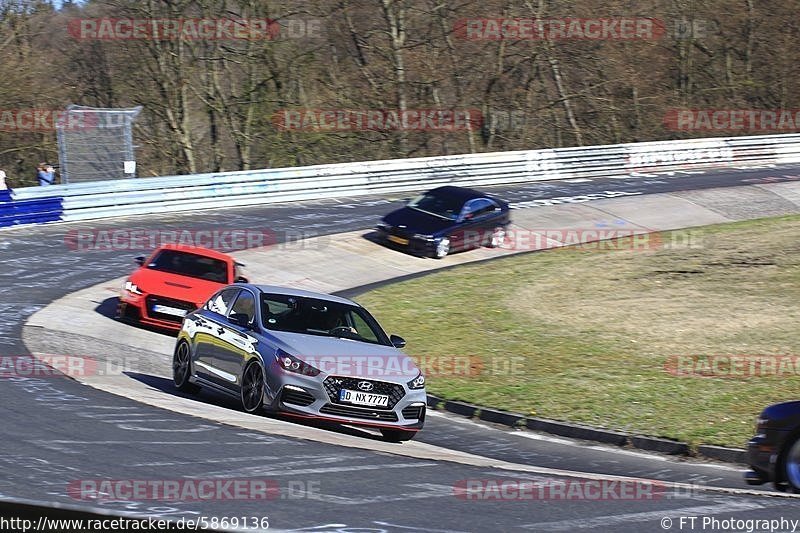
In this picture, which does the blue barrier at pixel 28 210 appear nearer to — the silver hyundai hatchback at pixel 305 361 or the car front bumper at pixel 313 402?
the silver hyundai hatchback at pixel 305 361

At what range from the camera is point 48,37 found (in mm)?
42438

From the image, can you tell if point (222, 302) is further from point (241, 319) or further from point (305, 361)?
point (305, 361)

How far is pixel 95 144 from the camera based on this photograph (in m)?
28.8

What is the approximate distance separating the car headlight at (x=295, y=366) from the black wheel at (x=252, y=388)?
0.34 m

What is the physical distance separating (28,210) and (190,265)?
9.54m

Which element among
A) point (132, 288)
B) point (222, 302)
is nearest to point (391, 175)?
point (132, 288)

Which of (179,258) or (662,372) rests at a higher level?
(179,258)

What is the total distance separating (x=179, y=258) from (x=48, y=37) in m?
27.3

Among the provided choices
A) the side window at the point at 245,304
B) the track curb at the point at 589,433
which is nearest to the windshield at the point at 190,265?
the track curb at the point at 589,433

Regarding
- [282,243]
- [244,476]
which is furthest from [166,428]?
[282,243]

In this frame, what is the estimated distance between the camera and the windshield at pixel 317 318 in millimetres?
12086

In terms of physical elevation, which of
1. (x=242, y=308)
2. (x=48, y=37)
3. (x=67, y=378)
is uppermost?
(x=48, y=37)

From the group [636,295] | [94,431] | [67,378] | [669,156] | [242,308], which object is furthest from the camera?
[669,156]

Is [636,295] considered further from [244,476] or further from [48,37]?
[48,37]
